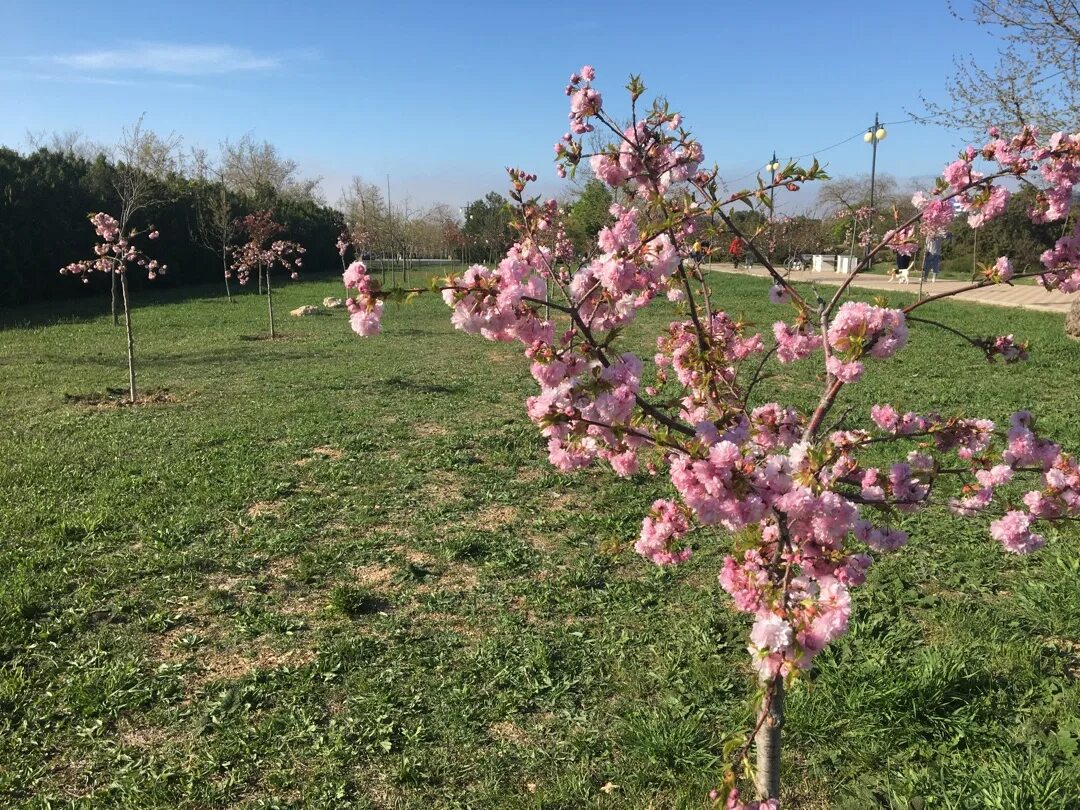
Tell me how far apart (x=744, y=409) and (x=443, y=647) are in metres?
1.86

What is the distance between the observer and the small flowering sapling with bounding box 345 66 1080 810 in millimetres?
1479

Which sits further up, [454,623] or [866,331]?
[866,331]

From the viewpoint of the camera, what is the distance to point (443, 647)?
320 centimetres

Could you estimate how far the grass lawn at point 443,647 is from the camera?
7.97ft

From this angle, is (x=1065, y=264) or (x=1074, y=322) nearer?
(x=1065, y=264)

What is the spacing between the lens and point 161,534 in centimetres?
428

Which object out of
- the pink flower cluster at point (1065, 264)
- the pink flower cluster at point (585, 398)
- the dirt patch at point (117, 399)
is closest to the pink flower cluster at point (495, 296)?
the pink flower cluster at point (585, 398)

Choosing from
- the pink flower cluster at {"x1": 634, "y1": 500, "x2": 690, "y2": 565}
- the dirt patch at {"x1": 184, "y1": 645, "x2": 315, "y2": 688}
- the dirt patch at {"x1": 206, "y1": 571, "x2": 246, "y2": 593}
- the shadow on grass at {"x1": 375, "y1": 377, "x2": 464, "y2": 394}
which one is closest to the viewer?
the pink flower cluster at {"x1": 634, "y1": 500, "x2": 690, "y2": 565}

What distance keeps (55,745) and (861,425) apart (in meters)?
6.19

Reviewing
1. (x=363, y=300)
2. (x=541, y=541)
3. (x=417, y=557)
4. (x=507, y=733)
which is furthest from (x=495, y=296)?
(x=541, y=541)

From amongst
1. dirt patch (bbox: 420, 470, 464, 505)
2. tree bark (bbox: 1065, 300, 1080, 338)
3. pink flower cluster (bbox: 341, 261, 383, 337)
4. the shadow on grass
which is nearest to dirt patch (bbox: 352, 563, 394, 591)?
dirt patch (bbox: 420, 470, 464, 505)

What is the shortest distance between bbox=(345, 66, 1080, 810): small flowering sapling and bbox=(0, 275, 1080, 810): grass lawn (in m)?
0.56

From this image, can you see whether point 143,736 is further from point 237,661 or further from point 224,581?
point 224,581

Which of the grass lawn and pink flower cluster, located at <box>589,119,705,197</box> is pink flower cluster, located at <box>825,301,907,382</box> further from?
the grass lawn
